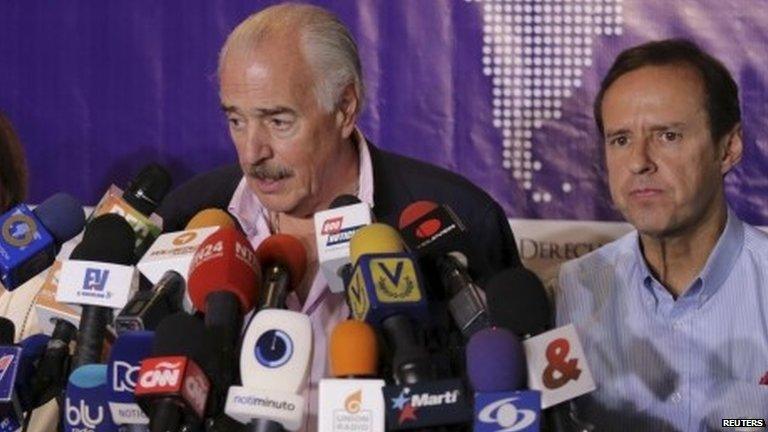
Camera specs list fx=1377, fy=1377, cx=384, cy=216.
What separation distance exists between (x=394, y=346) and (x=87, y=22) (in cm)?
167

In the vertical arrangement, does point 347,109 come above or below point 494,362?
above

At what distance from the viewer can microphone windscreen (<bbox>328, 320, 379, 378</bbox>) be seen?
1.59 m

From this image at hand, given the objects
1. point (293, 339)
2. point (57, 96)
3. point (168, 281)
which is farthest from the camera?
point (57, 96)

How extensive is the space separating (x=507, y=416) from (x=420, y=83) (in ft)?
4.88

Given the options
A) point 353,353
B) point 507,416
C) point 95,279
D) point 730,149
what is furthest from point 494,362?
point 730,149

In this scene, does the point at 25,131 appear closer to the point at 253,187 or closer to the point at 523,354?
the point at 253,187

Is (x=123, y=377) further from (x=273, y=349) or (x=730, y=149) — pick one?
(x=730, y=149)

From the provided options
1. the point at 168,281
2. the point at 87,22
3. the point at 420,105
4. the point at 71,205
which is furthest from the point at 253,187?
the point at 87,22

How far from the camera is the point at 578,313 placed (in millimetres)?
2389

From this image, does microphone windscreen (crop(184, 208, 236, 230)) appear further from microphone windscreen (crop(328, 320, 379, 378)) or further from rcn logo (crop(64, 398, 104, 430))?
microphone windscreen (crop(328, 320, 379, 378))

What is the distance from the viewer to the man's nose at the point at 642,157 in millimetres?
2289

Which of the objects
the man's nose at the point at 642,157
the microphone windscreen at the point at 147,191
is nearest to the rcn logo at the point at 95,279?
the microphone windscreen at the point at 147,191

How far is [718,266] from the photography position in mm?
2283

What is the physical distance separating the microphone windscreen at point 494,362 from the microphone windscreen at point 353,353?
0.11 meters
